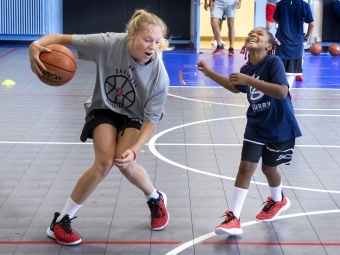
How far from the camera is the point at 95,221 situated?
4492 mm

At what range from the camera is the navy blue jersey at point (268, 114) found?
429cm

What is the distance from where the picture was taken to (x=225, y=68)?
12492 mm

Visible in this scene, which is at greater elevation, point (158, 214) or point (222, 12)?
point (222, 12)

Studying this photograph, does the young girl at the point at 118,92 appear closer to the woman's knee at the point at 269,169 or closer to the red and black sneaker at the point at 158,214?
the red and black sneaker at the point at 158,214

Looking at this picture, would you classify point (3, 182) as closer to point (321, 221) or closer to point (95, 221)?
point (95, 221)

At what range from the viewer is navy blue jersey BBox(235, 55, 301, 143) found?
4.29m

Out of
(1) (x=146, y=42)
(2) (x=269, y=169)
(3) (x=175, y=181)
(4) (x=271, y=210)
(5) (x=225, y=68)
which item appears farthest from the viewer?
(5) (x=225, y=68)

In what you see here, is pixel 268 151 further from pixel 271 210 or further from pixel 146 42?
pixel 146 42

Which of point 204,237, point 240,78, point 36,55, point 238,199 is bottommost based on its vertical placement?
point 204,237

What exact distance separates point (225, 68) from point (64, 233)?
873 centimetres

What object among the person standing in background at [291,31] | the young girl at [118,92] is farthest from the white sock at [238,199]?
the person standing in background at [291,31]

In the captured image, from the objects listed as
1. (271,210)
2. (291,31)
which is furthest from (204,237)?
(291,31)

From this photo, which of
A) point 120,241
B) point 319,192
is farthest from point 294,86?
point 120,241

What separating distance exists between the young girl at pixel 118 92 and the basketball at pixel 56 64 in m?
0.09
